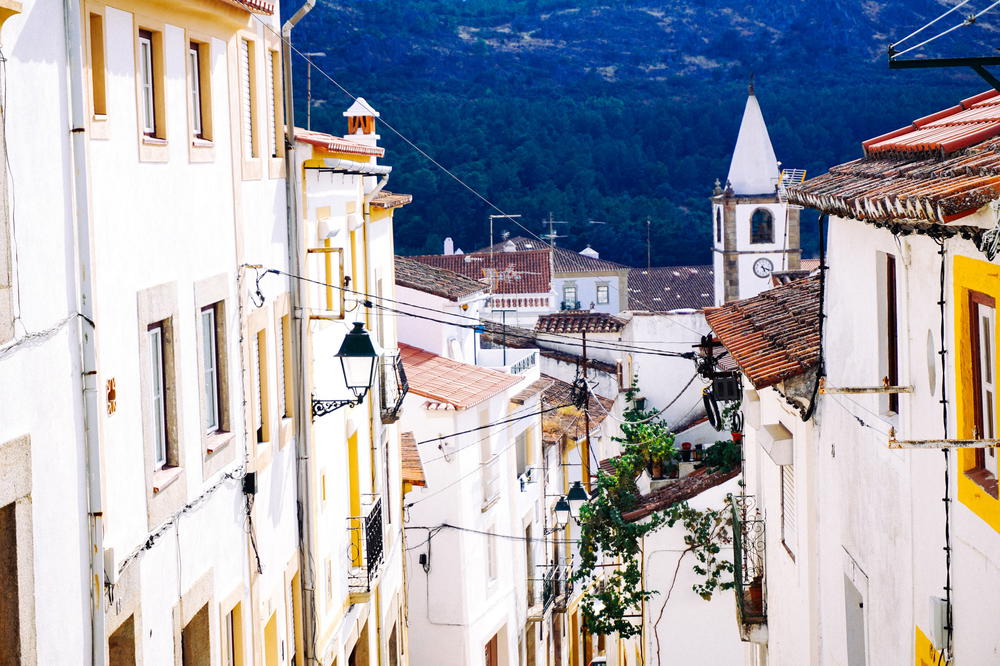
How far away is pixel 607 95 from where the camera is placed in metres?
105

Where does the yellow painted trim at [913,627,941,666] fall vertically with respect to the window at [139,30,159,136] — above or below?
below

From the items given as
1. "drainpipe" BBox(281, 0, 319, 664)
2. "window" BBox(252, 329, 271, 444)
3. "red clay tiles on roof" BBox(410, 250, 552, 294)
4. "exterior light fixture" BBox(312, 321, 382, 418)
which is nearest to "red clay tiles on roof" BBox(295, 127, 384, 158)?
"drainpipe" BBox(281, 0, 319, 664)

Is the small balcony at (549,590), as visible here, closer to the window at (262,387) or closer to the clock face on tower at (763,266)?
the window at (262,387)

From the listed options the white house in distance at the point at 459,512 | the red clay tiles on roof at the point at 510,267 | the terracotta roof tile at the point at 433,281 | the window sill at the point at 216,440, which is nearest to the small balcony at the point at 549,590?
the white house in distance at the point at 459,512

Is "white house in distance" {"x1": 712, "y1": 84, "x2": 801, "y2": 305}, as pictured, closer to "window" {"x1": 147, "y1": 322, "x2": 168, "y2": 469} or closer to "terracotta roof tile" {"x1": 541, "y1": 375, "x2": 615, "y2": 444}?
"terracotta roof tile" {"x1": 541, "y1": 375, "x2": 615, "y2": 444}

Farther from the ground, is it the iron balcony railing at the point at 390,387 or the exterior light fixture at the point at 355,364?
the exterior light fixture at the point at 355,364

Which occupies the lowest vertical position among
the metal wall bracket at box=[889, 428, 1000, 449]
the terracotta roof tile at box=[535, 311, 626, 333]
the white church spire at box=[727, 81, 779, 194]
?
the terracotta roof tile at box=[535, 311, 626, 333]

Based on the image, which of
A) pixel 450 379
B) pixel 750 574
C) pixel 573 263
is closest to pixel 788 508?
pixel 750 574

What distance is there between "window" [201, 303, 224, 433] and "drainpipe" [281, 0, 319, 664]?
103 inches

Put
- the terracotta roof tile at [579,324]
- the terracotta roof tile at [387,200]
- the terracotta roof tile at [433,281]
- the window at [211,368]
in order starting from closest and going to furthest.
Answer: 1. the window at [211,368]
2. the terracotta roof tile at [387,200]
3. the terracotta roof tile at [433,281]
4. the terracotta roof tile at [579,324]

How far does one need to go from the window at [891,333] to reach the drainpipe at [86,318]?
5.31 m

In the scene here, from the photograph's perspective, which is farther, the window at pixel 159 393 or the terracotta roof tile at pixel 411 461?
the terracotta roof tile at pixel 411 461

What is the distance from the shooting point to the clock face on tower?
222 feet

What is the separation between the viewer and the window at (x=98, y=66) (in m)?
7.66
